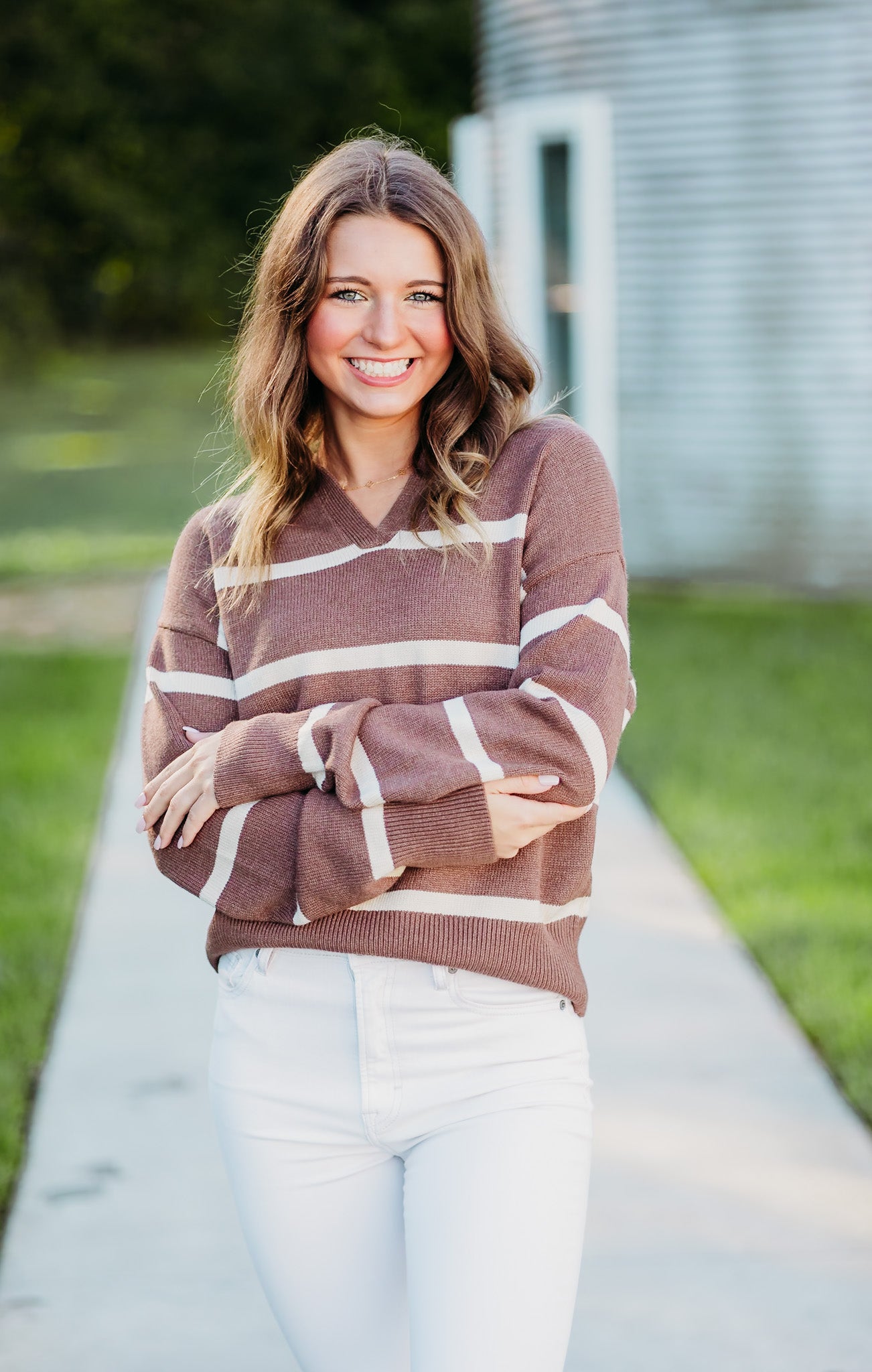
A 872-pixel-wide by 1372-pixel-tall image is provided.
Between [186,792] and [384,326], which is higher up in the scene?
[384,326]

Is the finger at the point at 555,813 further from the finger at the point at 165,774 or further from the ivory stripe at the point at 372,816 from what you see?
the finger at the point at 165,774

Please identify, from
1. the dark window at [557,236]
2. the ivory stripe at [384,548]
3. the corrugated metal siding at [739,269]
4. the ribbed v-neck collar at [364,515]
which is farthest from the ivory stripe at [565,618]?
the dark window at [557,236]

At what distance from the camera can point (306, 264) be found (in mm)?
1942

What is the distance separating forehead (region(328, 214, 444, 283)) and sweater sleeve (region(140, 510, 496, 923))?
41cm

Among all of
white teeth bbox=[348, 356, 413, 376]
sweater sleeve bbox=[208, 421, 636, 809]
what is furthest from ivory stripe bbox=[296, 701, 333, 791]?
white teeth bbox=[348, 356, 413, 376]

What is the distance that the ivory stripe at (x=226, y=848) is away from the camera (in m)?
1.94

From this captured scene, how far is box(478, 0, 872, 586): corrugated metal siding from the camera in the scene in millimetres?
8797

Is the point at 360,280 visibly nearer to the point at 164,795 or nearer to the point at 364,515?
the point at 364,515

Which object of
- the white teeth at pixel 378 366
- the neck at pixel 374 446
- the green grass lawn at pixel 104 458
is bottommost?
the green grass lawn at pixel 104 458

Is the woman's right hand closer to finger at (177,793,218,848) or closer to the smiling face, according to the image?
finger at (177,793,218,848)

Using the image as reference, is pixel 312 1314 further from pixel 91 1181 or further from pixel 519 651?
pixel 91 1181

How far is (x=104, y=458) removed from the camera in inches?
912

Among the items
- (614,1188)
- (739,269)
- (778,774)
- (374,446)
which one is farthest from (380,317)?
(739,269)

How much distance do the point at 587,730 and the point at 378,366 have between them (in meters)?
0.52
